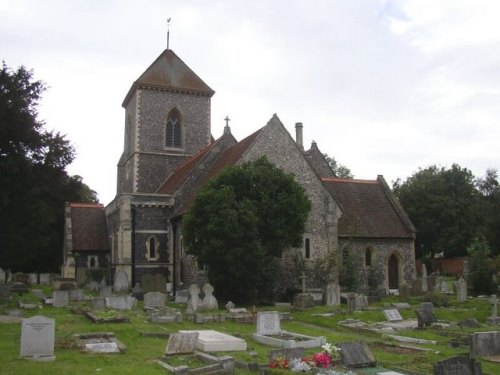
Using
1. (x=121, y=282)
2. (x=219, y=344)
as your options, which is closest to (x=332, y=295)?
(x=121, y=282)

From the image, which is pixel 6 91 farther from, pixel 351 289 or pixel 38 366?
pixel 351 289

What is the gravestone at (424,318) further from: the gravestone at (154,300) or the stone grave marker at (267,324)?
the gravestone at (154,300)

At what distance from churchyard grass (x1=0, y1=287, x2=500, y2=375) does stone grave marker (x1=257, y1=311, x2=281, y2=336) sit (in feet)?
1.29

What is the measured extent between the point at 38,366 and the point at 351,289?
20.2 metres

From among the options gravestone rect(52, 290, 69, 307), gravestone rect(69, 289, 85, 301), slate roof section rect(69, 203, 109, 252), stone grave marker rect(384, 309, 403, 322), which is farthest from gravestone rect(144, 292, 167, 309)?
slate roof section rect(69, 203, 109, 252)

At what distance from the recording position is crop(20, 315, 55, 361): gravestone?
11.3 m

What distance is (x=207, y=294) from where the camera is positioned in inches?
855

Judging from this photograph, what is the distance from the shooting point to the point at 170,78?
124ft

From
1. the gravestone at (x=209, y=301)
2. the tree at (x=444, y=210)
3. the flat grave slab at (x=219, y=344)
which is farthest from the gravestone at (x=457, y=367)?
the tree at (x=444, y=210)

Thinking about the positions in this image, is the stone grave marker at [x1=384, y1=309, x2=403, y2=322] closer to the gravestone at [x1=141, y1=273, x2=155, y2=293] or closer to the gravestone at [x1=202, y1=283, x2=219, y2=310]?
the gravestone at [x1=202, y1=283, x2=219, y2=310]

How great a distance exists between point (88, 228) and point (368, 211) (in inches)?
737

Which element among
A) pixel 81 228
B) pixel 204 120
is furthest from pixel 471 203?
pixel 81 228

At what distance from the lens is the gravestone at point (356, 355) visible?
35.8ft

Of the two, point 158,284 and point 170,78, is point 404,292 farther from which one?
point 170,78
